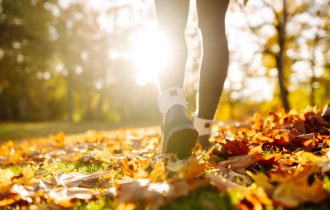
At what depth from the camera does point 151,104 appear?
35.3m

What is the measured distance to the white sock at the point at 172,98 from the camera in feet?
6.39

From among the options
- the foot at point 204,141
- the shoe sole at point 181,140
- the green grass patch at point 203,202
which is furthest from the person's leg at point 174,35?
the green grass patch at point 203,202

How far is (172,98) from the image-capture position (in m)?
1.96

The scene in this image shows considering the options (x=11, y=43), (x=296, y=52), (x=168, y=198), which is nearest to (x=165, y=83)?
(x=168, y=198)

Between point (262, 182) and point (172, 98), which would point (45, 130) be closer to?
point (172, 98)

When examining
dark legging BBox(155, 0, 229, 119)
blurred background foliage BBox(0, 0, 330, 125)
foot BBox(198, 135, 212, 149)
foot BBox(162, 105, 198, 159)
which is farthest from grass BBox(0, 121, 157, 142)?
foot BBox(162, 105, 198, 159)

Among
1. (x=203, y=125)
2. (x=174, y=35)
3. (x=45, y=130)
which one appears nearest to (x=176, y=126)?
(x=203, y=125)

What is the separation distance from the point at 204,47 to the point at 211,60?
10 centimetres

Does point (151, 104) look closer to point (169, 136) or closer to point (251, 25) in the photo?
point (251, 25)

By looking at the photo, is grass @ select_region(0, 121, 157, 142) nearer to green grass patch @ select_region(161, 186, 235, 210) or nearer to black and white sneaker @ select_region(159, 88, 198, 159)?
black and white sneaker @ select_region(159, 88, 198, 159)

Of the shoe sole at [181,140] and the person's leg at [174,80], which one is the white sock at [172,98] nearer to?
the person's leg at [174,80]

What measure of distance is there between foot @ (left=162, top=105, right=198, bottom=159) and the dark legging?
18 centimetres

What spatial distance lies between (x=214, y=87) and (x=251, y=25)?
1183cm

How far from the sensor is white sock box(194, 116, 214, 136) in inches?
87.3
